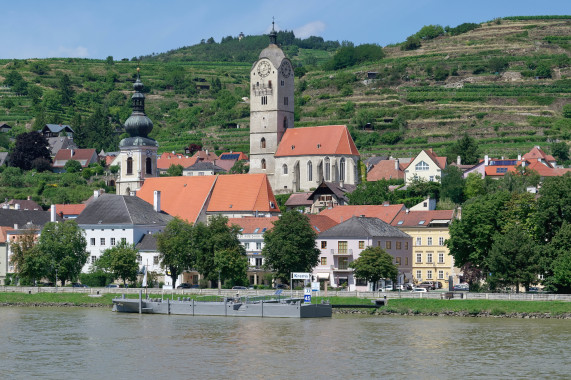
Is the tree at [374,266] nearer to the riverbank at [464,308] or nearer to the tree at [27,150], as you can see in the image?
the riverbank at [464,308]

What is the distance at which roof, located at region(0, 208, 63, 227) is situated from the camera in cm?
9756

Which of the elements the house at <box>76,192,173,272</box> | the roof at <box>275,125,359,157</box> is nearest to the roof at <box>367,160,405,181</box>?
the roof at <box>275,125,359,157</box>

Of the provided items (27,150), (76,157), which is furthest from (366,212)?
(76,157)

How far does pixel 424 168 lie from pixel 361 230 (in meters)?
33.0

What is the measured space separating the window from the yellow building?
2397 cm

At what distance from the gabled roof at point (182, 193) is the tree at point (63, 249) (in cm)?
1950

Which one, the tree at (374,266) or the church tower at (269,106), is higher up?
the church tower at (269,106)

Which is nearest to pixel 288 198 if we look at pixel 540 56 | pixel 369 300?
pixel 369 300

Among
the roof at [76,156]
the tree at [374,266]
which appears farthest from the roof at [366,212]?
the roof at [76,156]

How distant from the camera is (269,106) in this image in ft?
425

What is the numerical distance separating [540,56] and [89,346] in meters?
154

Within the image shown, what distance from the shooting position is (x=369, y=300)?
70188 millimetres

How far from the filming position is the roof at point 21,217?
97.6 m

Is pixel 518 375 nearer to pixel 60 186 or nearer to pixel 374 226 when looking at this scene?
pixel 374 226
